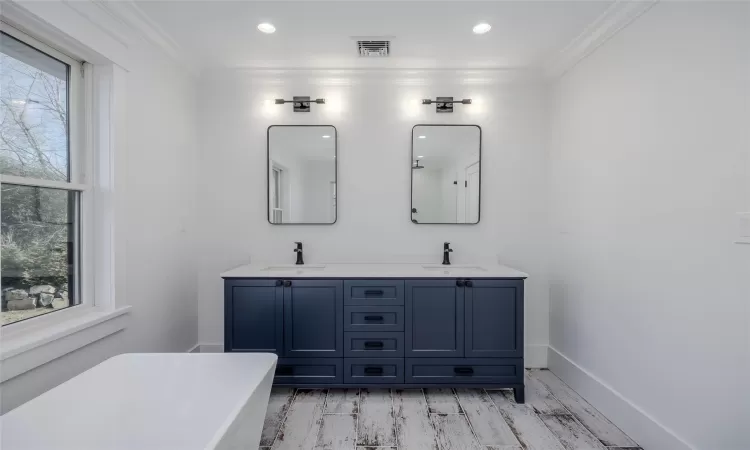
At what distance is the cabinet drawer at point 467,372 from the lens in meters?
2.34

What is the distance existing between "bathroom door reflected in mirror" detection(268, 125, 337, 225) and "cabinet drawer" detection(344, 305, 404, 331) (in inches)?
35.5

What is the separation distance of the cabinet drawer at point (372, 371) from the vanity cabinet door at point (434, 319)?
0.14 metres

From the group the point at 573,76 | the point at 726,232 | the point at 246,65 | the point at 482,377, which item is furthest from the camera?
the point at 246,65

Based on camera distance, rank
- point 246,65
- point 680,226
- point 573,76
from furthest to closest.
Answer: point 246,65
point 573,76
point 680,226

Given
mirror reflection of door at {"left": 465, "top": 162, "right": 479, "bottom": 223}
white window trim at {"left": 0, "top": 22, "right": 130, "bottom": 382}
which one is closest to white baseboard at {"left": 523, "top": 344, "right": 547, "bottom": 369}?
mirror reflection of door at {"left": 465, "top": 162, "right": 479, "bottom": 223}

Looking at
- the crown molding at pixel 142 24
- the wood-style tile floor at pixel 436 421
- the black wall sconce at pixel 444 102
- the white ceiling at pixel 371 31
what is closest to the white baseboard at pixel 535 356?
the wood-style tile floor at pixel 436 421

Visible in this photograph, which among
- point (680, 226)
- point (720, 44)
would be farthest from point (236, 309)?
point (720, 44)

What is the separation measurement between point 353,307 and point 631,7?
8.47 ft

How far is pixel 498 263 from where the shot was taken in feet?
9.61

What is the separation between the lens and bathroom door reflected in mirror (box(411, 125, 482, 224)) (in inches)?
114

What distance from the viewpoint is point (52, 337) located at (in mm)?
1565

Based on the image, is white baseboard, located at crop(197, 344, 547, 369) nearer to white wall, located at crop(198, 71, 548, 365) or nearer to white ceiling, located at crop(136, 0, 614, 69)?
white wall, located at crop(198, 71, 548, 365)

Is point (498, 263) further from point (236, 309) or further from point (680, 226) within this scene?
point (236, 309)

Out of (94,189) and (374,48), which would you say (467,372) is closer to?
(374,48)
